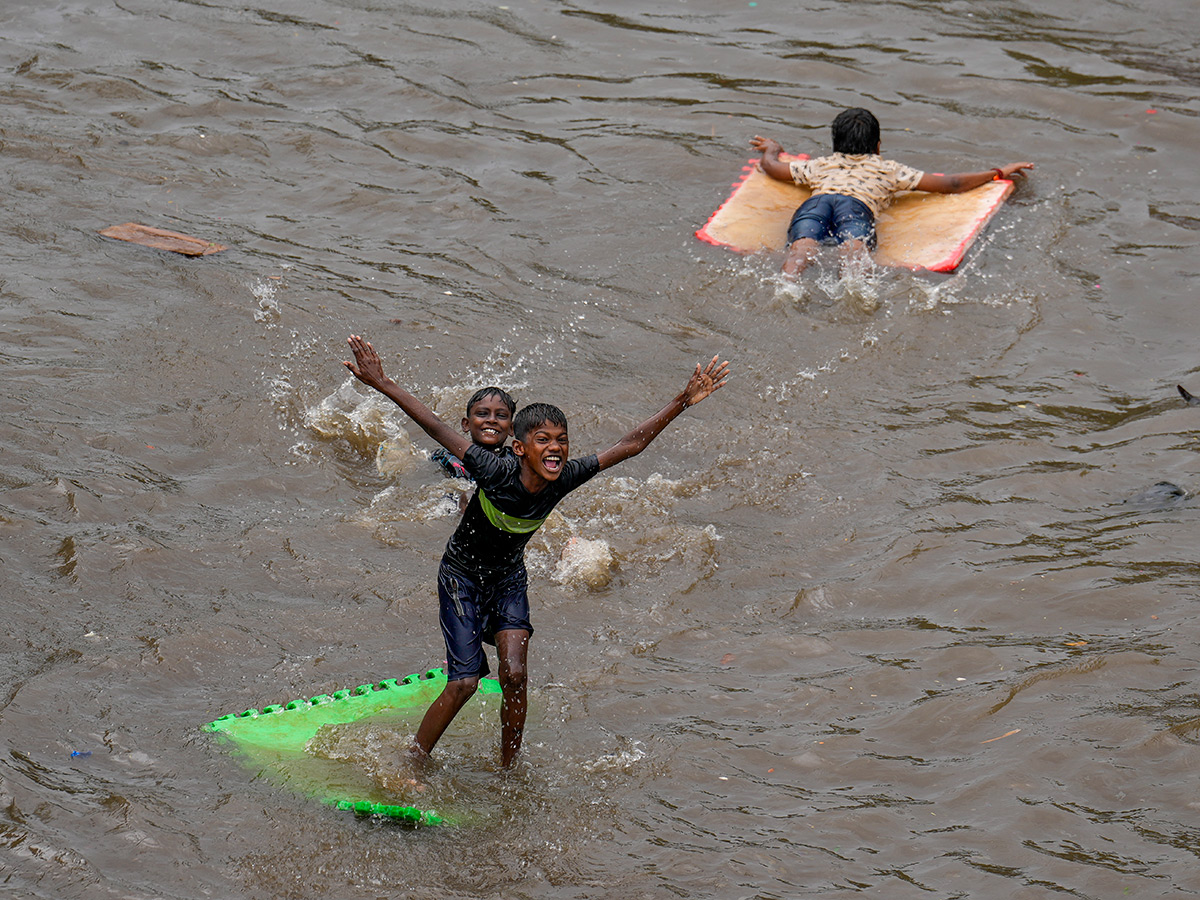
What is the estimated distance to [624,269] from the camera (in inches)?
350

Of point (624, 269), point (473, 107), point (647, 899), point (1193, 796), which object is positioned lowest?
point (647, 899)

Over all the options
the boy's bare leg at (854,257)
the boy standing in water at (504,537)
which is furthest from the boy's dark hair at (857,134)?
the boy standing in water at (504,537)

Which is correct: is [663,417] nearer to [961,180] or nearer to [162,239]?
[162,239]

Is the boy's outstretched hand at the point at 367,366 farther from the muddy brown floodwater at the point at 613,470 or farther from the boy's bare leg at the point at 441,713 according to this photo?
the muddy brown floodwater at the point at 613,470

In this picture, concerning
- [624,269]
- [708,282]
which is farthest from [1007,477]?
[624,269]

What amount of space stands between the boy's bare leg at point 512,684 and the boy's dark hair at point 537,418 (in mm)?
783

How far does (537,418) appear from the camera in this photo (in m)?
4.42

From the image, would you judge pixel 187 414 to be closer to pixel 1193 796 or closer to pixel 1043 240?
pixel 1193 796

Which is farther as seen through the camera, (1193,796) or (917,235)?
(917,235)

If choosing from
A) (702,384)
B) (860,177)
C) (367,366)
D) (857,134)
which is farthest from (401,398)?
(857,134)

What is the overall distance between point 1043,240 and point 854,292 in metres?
1.76

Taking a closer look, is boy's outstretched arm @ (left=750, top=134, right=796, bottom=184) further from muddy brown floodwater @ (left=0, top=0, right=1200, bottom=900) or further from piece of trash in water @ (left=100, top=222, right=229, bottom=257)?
piece of trash in water @ (left=100, top=222, right=229, bottom=257)

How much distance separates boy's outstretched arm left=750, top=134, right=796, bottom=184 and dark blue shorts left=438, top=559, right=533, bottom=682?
5905mm

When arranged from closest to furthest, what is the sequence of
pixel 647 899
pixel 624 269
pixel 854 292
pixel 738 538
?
1. pixel 647 899
2. pixel 738 538
3. pixel 854 292
4. pixel 624 269
